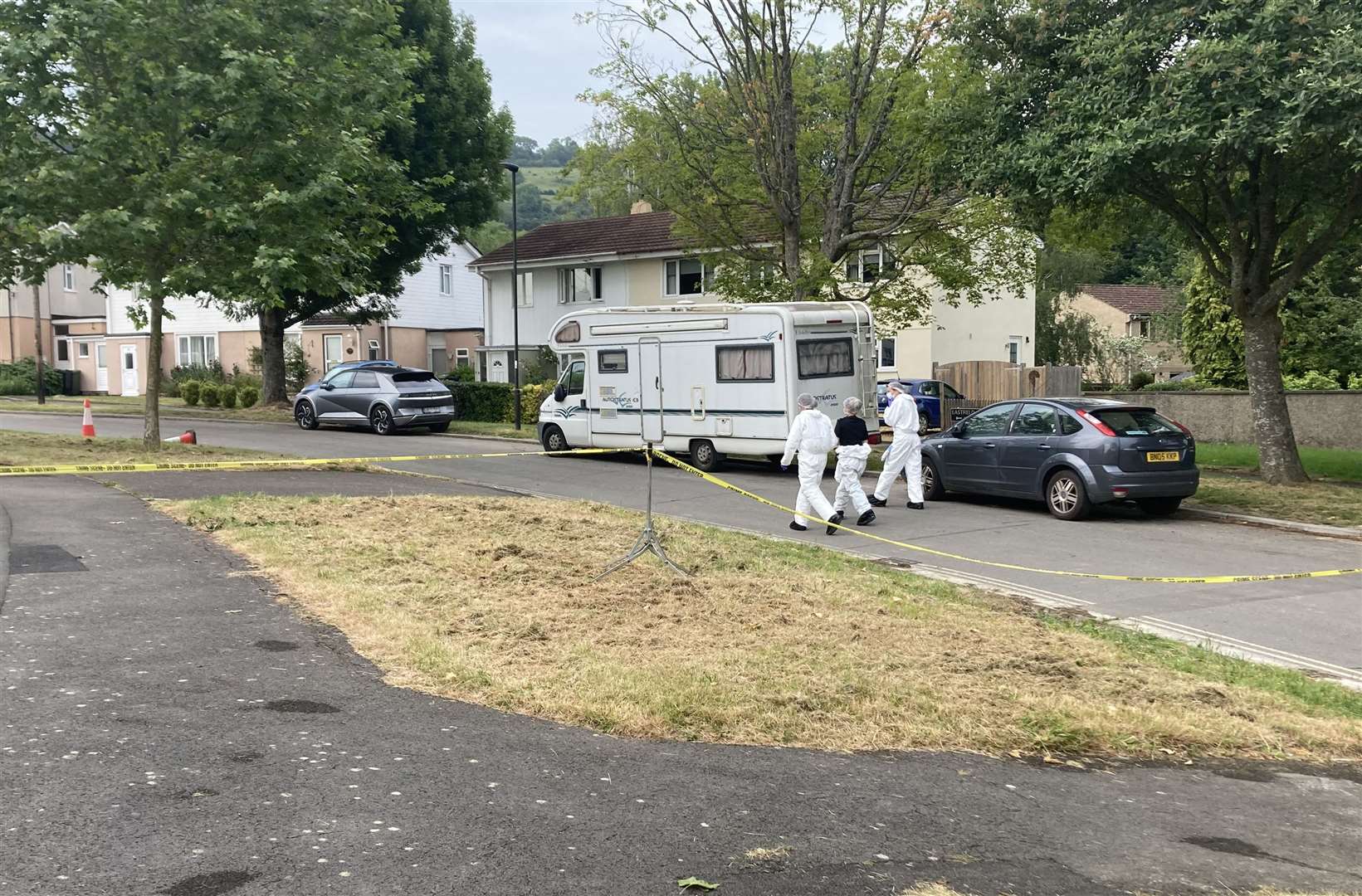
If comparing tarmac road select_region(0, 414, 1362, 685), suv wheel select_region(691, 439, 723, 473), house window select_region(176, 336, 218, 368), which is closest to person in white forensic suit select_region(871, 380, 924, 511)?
tarmac road select_region(0, 414, 1362, 685)

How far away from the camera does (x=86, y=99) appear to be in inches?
685

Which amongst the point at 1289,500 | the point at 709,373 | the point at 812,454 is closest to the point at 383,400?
the point at 709,373

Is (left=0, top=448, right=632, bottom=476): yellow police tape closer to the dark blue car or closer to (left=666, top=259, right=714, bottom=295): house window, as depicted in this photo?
the dark blue car

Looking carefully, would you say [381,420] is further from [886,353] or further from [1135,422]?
[1135,422]

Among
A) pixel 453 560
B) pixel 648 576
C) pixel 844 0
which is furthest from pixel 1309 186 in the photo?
pixel 453 560

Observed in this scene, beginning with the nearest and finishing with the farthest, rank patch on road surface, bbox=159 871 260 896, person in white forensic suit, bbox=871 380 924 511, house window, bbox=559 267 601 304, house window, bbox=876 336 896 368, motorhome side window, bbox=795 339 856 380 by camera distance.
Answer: patch on road surface, bbox=159 871 260 896, person in white forensic suit, bbox=871 380 924 511, motorhome side window, bbox=795 339 856 380, house window, bbox=876 336 896 368, house window, bbox=559 267 601 304

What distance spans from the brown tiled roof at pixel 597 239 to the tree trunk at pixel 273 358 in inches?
403

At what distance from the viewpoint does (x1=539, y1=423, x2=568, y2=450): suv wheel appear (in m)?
22.3

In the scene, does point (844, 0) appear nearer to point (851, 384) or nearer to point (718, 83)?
point (718, 83)

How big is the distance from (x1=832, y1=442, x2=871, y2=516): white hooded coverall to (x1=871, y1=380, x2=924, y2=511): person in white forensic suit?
1.43 metres

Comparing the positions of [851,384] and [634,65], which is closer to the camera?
[851,384]

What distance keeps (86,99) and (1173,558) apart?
16.9m

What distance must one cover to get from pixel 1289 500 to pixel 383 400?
66.3 ft

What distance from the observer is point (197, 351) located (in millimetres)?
51031
